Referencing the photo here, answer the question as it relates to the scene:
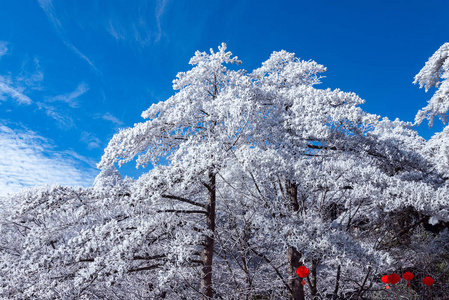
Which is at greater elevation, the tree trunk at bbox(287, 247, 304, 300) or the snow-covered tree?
the snow-covered tree

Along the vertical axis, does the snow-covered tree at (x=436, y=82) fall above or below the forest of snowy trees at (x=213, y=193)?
above

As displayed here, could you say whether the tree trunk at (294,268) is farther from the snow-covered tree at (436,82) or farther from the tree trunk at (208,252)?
the snow-covered tree at (436,82)

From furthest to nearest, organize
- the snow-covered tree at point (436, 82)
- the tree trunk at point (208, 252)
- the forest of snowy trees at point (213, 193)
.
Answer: the snow-covered tree at point (436, 82), the tree trunk at point (208, 252), the forest of snowy trees at point (213, 193)

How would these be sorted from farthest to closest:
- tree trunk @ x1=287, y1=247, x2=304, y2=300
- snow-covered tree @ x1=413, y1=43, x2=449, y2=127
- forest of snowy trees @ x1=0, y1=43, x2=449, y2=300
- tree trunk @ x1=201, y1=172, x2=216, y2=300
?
snow-covered tree @ x1=413, y1=43, x2=449, y2=127 → tree trunk @ x1=287, y1=247, x2=304, y2=300 → tree trunk @ x1=201, y1=172, x2=216, y2=300 → forest of snowy trees @ x1=0, y1=43, x2=449, y2=300

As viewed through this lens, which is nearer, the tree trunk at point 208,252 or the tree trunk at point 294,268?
the tree trunk at point 208,252

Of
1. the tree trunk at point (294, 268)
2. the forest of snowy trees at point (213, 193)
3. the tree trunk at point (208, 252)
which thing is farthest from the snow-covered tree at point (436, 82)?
the tree trunk at point (208, 252)

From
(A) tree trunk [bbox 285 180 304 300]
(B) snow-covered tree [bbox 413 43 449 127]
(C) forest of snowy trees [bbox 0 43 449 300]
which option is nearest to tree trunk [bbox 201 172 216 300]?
(C) forest of snowy trees [bbox 0 43 449 300]

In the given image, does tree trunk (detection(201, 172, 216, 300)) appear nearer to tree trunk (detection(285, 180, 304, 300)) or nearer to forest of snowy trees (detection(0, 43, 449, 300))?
forest of snowy trees (detection(0, 43, 449, 300))

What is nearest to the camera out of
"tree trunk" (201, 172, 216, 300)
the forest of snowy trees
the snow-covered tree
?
the forest of snowy trees

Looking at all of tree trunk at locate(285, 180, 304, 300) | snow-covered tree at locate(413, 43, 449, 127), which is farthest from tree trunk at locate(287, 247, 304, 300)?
snow-covered tree at locate(413, 43, 449, 127)

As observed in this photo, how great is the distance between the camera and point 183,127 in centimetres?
677

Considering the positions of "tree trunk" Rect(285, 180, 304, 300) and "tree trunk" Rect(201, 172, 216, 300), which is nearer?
"tree trunk" Rect(201, 172, 216, 300)

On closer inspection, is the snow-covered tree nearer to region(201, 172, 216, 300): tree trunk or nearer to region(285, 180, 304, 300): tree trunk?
region(285, 180, 304, 300): tree trunk

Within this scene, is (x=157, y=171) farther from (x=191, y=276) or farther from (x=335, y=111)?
(x=335, y=111)
